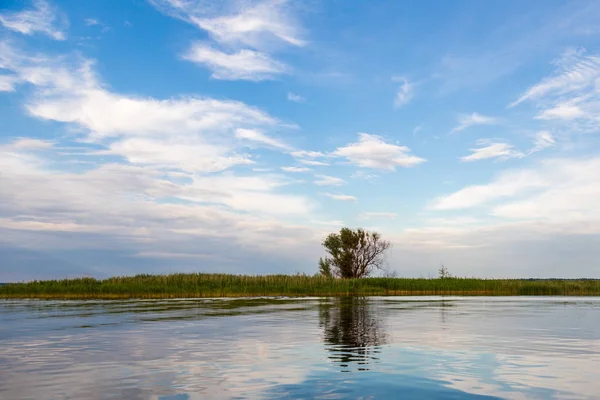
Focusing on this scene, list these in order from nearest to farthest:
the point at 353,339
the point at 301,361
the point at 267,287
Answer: the point at 301,361 < the point at 353,339 < the point at 267,287

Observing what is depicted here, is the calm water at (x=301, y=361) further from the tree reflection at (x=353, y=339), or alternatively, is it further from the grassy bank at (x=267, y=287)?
the grassy bank at (x=267, y=287)

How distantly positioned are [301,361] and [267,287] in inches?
1819

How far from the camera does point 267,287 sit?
58438mm

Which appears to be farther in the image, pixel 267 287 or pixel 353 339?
pixel 267 287

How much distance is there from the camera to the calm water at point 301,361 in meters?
9.59

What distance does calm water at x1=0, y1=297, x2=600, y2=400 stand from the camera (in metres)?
9.59

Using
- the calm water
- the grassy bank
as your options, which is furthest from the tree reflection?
the grassy bank

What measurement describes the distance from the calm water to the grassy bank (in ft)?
111

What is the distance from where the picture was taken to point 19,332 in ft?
65.3

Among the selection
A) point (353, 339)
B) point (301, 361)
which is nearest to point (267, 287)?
point (353, 339)

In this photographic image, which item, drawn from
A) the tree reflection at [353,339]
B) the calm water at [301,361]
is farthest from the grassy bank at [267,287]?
the calm water at [301,361]

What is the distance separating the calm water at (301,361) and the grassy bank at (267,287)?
33860 millimetres

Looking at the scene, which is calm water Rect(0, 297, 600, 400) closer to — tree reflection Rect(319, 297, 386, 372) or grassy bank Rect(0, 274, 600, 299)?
tree reflection Rect(319, 297, 386, 372)

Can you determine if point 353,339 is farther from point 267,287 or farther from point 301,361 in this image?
point 267,287
